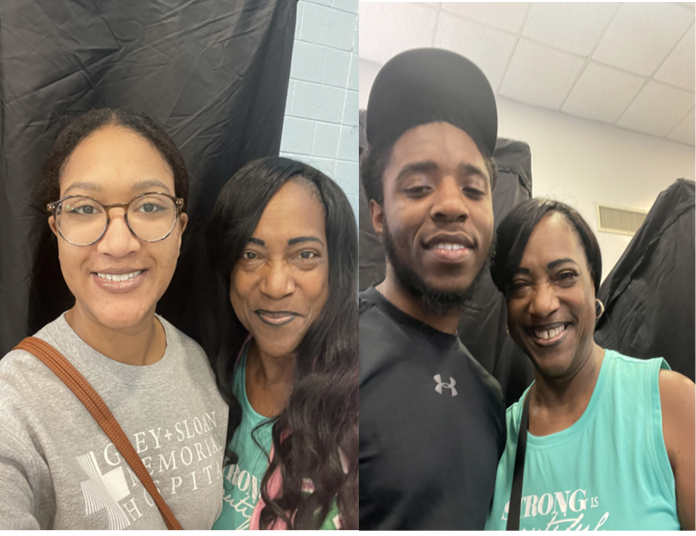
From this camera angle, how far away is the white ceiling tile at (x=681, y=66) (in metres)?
1.24

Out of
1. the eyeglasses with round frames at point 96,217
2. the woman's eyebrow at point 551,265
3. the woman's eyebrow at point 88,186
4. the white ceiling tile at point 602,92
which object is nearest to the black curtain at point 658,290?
the woman's eyebrow at point 551,265

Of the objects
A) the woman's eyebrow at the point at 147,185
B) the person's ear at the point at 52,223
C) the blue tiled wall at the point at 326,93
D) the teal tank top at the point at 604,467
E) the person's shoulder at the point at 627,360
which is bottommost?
the teal tank top at the point at 604,467

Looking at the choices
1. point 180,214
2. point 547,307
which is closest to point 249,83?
point 180,214

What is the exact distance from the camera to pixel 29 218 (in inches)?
38.3

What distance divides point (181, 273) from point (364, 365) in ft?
1.52

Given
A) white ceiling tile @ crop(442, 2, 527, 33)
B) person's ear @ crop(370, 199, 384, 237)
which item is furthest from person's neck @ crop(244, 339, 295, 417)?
white ceiling tile @ crop(442, 2, 527, 33)

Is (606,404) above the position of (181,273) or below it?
below

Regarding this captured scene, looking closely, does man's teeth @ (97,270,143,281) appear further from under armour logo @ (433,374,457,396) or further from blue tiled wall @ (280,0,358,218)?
under armour logo @ (433,374,457,396)

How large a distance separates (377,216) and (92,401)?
717 millimetres

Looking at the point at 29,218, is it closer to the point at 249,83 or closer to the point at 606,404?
the point at 249,83

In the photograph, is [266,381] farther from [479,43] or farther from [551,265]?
[479,43]

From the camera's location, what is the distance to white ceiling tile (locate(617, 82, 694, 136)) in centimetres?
123

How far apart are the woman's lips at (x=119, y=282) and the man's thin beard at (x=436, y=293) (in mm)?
568

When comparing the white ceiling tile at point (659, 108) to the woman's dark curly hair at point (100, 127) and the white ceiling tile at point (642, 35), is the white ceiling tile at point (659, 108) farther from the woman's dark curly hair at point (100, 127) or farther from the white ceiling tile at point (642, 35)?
the woman's dark curly hair at point (100, 127)
